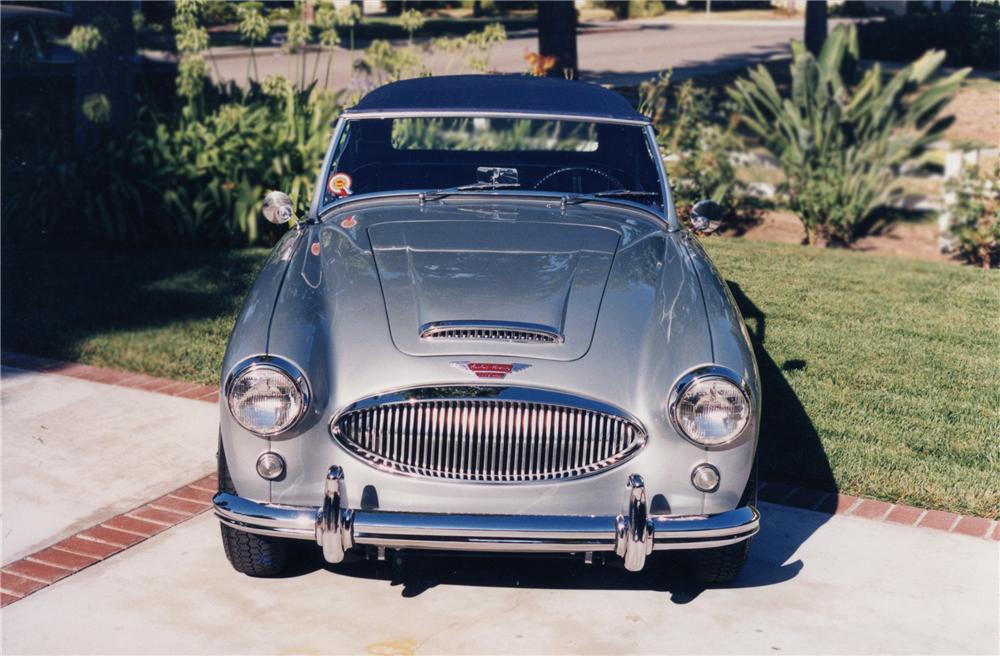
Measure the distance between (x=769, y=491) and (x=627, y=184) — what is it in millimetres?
1561

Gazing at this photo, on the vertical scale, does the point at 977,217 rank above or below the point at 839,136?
below

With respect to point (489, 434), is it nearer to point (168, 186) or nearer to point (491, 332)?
point (491, 332)

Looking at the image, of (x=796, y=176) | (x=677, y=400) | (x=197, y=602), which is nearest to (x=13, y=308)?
(x=197, y=602)

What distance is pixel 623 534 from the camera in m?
3.78

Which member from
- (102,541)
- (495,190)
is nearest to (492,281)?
(495,190)

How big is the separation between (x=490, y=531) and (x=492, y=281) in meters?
1.02

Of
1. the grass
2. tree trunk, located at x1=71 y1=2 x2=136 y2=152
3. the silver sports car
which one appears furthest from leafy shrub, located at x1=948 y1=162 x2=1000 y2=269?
tree trunk, located at x1=71 y1=2 x2=136 y2=152

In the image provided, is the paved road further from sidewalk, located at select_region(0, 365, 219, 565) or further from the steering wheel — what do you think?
the steering wheel

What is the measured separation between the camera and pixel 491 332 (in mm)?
4039

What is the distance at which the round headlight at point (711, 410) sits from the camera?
12.8 feet

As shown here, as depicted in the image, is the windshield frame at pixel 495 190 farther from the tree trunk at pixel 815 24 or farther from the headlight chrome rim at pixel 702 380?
the tree trunk at pixel 815 24

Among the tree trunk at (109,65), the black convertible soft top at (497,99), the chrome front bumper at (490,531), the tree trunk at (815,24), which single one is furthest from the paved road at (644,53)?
the chrome front bumper at (490,531)

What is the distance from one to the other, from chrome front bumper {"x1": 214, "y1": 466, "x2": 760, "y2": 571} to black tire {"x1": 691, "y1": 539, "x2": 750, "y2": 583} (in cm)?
45

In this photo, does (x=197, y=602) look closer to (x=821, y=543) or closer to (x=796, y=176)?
(x=821, y=543)
